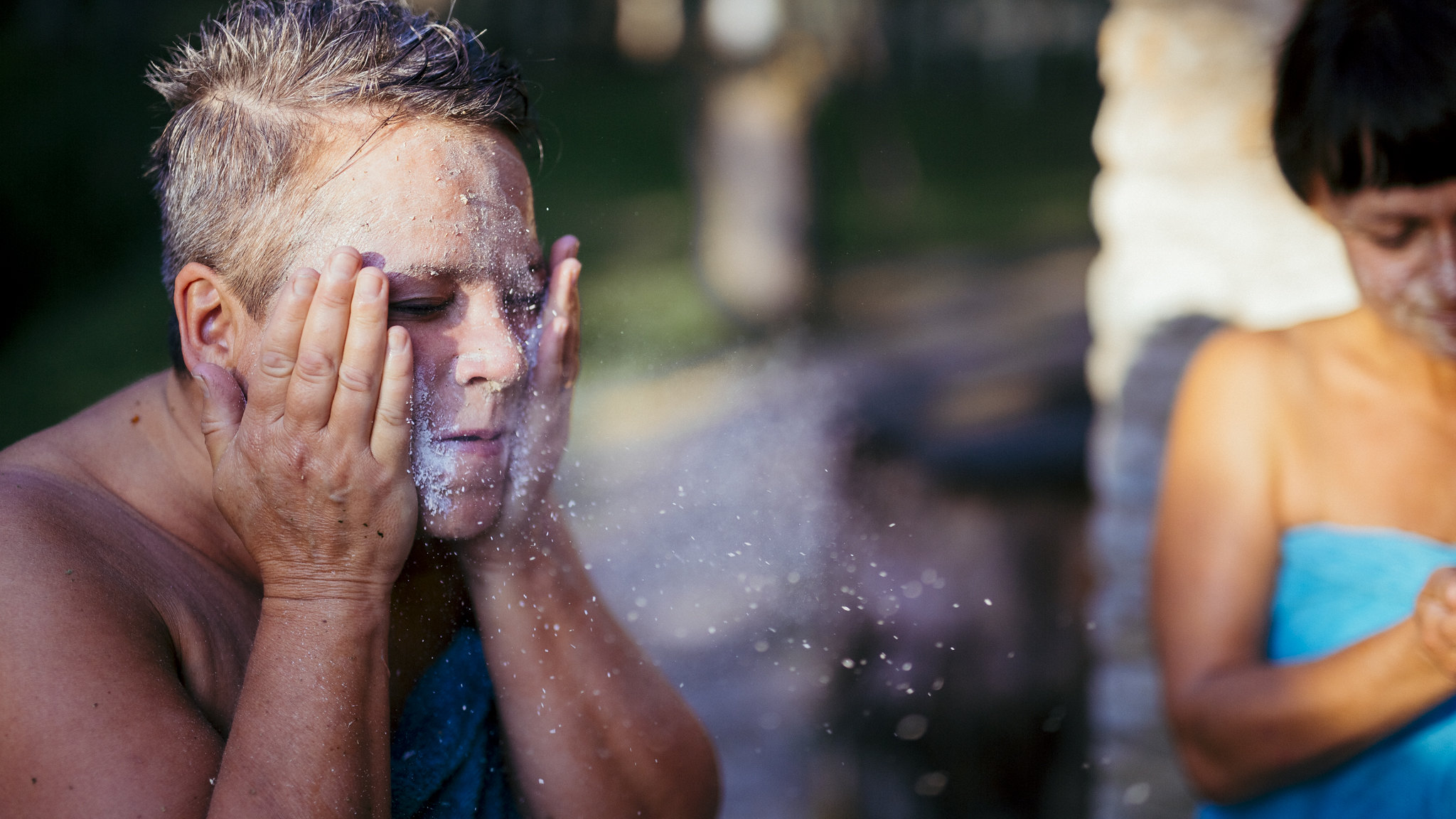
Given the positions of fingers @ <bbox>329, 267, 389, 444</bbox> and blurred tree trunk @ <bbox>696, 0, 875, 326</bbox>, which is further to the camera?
blurred tree trunk @ <bbox>696, 0, 875, 326</bbox>

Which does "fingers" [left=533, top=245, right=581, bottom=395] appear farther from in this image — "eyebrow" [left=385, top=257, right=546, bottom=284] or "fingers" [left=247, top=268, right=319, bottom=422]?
"fingers" [left=247, top=268, right=319, bottom=422]

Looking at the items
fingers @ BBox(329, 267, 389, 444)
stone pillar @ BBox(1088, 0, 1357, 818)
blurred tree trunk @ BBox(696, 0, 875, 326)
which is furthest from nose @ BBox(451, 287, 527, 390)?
blurred tree trunk @ BBox(696, 0, 875, 326)

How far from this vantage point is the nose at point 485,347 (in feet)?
3.86

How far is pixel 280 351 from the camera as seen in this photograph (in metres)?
1.06

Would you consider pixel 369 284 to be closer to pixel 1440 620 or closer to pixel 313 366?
pixel 313 366

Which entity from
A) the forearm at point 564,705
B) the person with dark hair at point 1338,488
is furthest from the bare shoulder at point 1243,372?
the forearm at point 564,705

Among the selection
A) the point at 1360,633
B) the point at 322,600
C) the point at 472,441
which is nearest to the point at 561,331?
the point at 472,441

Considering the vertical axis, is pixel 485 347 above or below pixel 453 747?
above

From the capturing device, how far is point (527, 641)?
1328 mm

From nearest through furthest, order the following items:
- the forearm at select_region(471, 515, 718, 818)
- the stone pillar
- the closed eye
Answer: the forearm at select_region(471, 515, 718, 818) → the closed eye → the stone pillar

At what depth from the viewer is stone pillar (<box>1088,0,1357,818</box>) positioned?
246 cm

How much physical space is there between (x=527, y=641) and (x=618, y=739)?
0.60ft

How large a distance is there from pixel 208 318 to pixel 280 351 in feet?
0.69

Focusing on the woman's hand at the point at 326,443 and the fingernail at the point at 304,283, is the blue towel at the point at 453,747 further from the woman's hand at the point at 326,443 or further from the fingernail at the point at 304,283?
the fingernail at the point at 304,283
